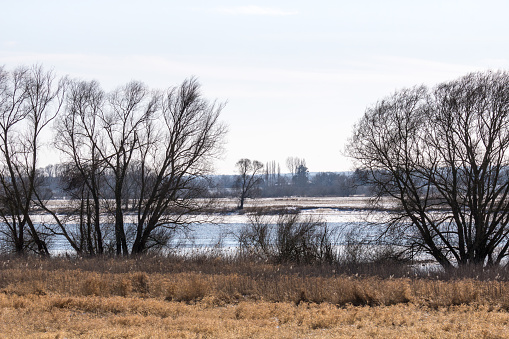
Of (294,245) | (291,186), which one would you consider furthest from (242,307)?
(291,186)

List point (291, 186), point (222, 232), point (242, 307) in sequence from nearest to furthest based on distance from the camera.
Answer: point (242, 307) → point (222, 232) → point (291, 186)

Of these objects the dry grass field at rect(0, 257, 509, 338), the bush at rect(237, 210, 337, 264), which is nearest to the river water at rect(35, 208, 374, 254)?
the bush at rect(237, 210, 337, 264)

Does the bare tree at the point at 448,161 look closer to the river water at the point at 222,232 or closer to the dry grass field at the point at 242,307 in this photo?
the river water at the point at 222,232

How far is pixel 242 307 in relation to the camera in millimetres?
11664

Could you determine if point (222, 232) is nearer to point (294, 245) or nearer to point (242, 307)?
point (294, 245)

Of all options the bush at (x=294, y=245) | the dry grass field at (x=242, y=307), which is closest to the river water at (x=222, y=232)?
the bush at (x=294, y=245)

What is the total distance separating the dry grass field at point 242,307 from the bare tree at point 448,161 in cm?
1101

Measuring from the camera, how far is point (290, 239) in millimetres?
23547

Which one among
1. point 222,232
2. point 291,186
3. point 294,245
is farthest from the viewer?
point 291,186

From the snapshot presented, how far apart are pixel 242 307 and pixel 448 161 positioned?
700 inches

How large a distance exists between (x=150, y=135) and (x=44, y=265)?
34.8 feet

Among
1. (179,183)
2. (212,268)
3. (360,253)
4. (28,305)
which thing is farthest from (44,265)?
(360,253)

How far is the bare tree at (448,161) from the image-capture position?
81.9ft

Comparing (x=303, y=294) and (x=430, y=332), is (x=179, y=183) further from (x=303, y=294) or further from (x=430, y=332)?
(x=430, y=332)
